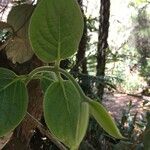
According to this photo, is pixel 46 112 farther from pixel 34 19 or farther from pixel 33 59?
pixel 33 59

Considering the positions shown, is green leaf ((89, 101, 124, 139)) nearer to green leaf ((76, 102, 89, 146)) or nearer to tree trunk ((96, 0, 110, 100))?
green leaf ((76, 102, 89, 146))

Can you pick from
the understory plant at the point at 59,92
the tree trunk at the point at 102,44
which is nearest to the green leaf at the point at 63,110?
the understory plant at the point at 59,92

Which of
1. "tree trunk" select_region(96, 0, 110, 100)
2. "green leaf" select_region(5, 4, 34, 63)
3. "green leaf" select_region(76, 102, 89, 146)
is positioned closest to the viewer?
"green leaf" select_region(76, 102, 89, 146)

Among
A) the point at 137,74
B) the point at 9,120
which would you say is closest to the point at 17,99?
the point at 9,120

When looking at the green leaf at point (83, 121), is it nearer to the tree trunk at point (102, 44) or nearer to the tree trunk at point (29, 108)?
the tree trunk at point (29, 108)

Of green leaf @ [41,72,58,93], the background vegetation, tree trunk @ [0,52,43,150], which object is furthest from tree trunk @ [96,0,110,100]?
green leaf @ [41,72,58,93]

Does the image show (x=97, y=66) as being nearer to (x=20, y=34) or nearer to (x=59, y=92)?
(x=20, y=34)
